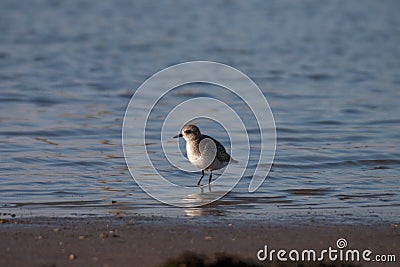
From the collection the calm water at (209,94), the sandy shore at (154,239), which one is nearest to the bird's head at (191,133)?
the calm water at (209,94)

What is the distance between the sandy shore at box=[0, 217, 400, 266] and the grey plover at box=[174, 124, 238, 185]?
221 cm

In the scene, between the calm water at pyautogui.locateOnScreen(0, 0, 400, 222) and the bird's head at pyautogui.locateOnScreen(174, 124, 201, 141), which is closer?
the calm water at pyautogui.locateOnScreen(0, 0, 400, 222)

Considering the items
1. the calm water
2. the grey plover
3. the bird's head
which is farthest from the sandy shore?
the bird's head

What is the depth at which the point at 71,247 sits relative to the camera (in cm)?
665

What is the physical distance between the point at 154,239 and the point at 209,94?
10259mm

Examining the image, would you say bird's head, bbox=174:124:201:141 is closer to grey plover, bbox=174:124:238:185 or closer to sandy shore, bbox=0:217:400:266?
grey plover, bbox=174:124:238:185

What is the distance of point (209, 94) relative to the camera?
1705cm

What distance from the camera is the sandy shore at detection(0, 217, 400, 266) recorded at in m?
6.43

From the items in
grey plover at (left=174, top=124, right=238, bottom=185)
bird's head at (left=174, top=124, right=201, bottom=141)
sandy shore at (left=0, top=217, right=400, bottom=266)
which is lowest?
sandy shore at (left=0, top=217, right=400, bottom=266)

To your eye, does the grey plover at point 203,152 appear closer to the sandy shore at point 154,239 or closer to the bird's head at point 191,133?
the bird's head at point 191,133

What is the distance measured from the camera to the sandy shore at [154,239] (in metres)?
6.43

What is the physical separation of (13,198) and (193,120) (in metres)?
5.61

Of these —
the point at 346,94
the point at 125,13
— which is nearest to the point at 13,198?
the point at 346,94

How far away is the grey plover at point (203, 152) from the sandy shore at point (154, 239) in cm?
221
